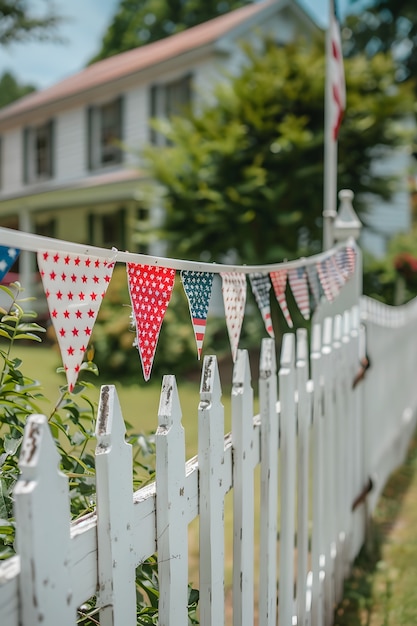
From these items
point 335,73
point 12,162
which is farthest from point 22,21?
point 335,73

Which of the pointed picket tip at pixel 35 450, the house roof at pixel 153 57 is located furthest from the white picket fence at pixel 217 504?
the house roof at pixel 153 57

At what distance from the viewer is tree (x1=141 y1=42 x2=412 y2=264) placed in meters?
10.0

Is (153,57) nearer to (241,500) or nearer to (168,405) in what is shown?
(241,500)

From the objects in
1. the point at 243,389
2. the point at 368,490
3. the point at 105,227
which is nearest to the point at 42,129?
the point at 105,227

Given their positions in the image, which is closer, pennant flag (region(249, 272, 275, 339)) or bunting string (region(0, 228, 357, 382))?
bunting string (region(0, 228, 357, 382))

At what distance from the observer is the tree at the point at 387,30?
A: 907 inches

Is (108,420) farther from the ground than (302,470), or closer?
farther from the ground

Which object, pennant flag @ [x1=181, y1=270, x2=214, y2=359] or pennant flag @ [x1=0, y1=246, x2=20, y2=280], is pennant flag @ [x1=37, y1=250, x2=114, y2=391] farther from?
pennant flag @ [x1=181, y1=270, x2=214, y2=359]

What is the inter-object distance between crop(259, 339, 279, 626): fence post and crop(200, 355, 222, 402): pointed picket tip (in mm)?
406

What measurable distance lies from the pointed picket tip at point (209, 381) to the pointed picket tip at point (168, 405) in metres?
0.18

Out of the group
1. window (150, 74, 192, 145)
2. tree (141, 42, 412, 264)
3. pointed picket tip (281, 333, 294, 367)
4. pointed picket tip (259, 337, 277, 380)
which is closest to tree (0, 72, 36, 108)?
window (150, 74, 192, 145)

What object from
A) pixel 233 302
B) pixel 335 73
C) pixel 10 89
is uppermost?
pixel 10 89

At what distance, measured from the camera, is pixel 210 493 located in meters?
1.70

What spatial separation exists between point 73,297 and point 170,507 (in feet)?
1.72
